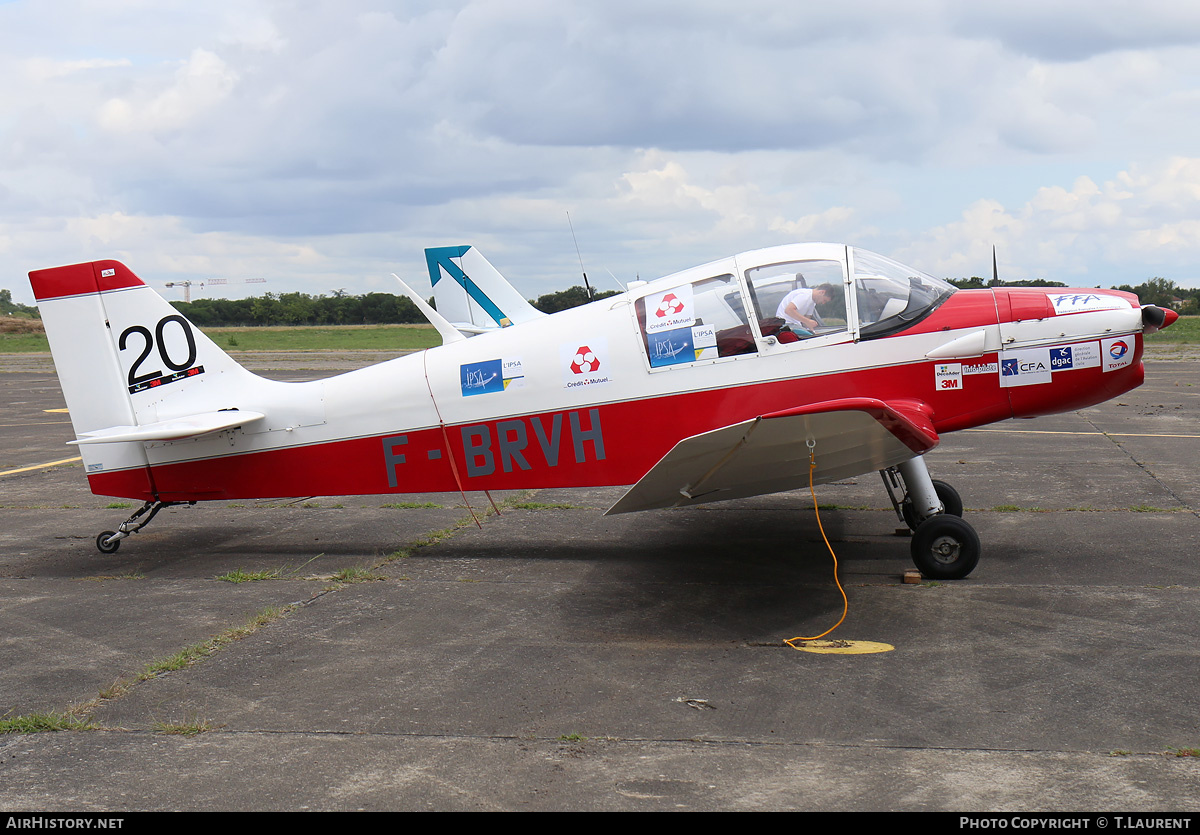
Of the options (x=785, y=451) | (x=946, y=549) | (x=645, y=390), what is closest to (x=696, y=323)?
(x=645, y=390)

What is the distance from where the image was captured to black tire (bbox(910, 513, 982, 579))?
680 cm

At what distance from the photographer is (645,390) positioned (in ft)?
23.7

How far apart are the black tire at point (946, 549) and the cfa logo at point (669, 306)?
2522 mm

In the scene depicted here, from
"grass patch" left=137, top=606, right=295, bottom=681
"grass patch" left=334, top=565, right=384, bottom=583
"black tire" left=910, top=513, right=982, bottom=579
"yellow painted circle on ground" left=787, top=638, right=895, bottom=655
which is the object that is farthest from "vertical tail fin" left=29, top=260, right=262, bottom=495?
"black tire" left=910, top=513, right=982, bottom=579

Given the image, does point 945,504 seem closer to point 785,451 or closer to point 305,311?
point 785,451

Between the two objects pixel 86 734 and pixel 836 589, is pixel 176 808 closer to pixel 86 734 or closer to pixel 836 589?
pixel 86 734

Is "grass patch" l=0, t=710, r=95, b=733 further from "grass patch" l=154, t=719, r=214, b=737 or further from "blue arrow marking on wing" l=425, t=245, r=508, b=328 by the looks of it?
"blue arrow marking on wing" l=425, t=245, r=508, b=328

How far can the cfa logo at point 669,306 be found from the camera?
720 cm

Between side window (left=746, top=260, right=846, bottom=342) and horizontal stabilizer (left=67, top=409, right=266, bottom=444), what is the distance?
14.6 ft

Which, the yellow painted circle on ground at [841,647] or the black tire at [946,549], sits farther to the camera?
the black tire at [946,549]

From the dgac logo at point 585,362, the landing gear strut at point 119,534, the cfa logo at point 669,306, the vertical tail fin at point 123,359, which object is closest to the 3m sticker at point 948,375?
the cfa logo at point 669,306

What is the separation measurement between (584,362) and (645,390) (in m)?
0.55

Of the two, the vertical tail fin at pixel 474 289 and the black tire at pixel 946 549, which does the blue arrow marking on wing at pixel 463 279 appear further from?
the black tire at pixel 946 549

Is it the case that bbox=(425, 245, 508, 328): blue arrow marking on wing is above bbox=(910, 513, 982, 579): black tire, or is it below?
above
